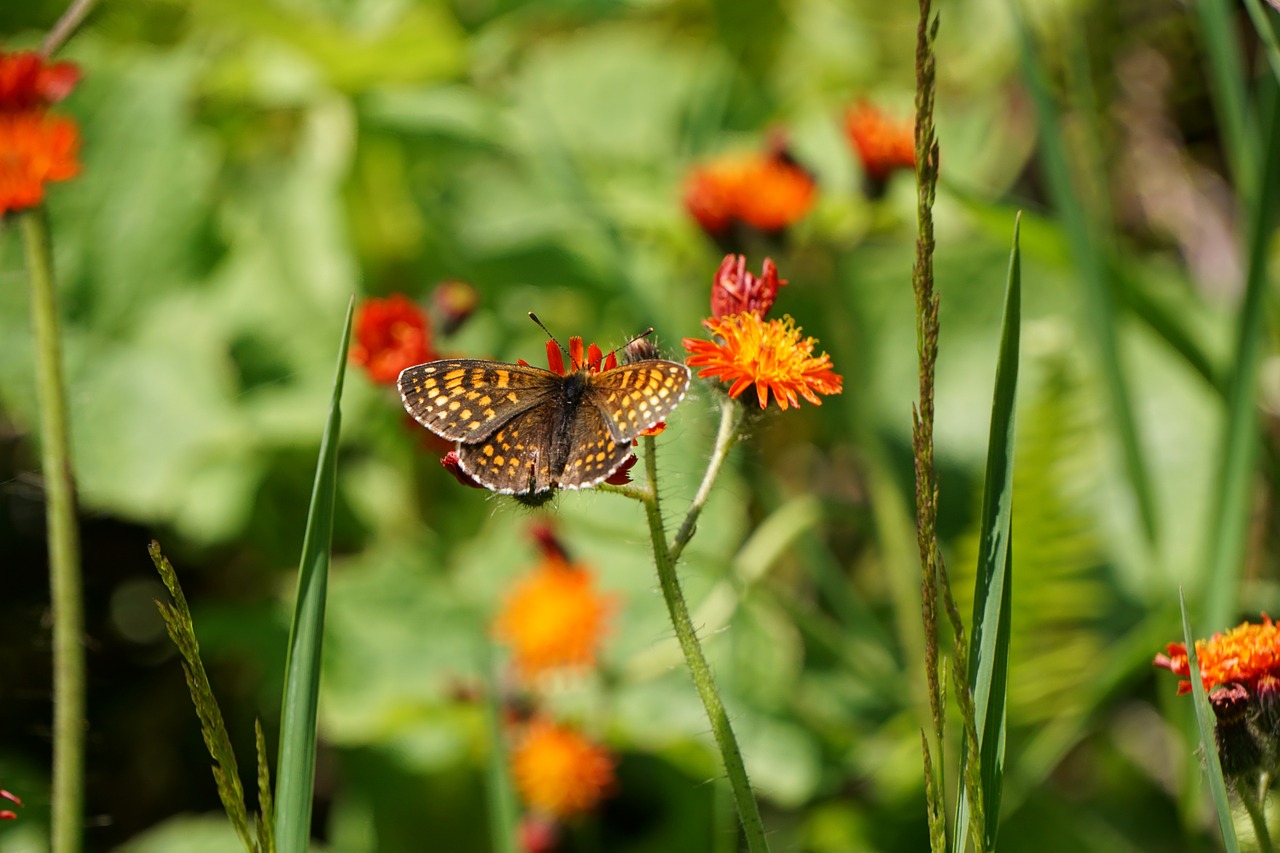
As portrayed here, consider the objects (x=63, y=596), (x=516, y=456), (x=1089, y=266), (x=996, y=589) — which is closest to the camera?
(x=996, y=589)

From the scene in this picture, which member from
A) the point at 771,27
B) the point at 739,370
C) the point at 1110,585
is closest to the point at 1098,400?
A: the point at 1110,585

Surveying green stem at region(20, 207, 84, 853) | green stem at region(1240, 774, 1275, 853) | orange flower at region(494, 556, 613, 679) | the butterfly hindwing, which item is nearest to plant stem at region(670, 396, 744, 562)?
the butterfly hindwing

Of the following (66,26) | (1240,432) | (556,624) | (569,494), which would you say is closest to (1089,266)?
(1240,432)

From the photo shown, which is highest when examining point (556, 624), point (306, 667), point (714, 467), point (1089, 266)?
point (1089, 266)

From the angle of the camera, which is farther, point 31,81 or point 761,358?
point 31,81

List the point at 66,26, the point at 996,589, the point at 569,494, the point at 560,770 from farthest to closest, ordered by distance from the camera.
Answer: the point at 560,770 < the point at 569,494 < the point at 66,26 < the point at 996,589

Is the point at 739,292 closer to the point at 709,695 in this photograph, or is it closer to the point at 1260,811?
the point at 709,695

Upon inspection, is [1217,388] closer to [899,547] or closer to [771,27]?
[899,547]
